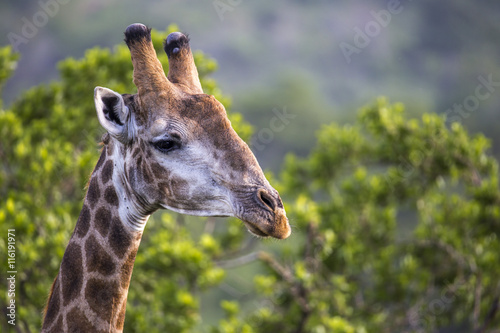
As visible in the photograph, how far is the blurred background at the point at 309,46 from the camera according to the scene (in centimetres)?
6103

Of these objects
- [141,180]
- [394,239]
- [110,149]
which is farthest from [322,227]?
[141,180]

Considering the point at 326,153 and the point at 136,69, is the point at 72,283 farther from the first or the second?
the point at 326,153

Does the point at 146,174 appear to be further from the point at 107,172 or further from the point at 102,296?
the point at 102,296

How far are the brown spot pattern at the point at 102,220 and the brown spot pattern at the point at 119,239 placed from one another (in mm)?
53

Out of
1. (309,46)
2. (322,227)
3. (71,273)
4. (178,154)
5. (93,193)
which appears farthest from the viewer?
(309,46)

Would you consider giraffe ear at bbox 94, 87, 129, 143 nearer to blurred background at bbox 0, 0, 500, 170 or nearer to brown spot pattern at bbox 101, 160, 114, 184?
brown spot pattern at bbox 101, 160, 114, 184

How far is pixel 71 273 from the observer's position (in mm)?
3893

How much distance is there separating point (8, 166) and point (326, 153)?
5532 mm

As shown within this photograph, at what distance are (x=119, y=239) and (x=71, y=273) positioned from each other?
42cm

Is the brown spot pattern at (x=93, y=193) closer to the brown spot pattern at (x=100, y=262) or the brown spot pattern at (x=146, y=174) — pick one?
the brown spot pattern at (x=100, y=262)

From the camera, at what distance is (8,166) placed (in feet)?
29.4

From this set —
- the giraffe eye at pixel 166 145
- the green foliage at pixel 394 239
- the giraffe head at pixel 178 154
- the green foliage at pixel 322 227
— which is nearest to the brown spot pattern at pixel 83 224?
the giraffe head at pixel 178 154

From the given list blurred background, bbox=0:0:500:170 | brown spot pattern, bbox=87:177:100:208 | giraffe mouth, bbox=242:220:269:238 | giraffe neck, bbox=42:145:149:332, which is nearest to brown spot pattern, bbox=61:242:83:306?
giraffe neck, bbox=42:145:149:332

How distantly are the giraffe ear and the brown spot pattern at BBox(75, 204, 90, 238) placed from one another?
2.02ft
